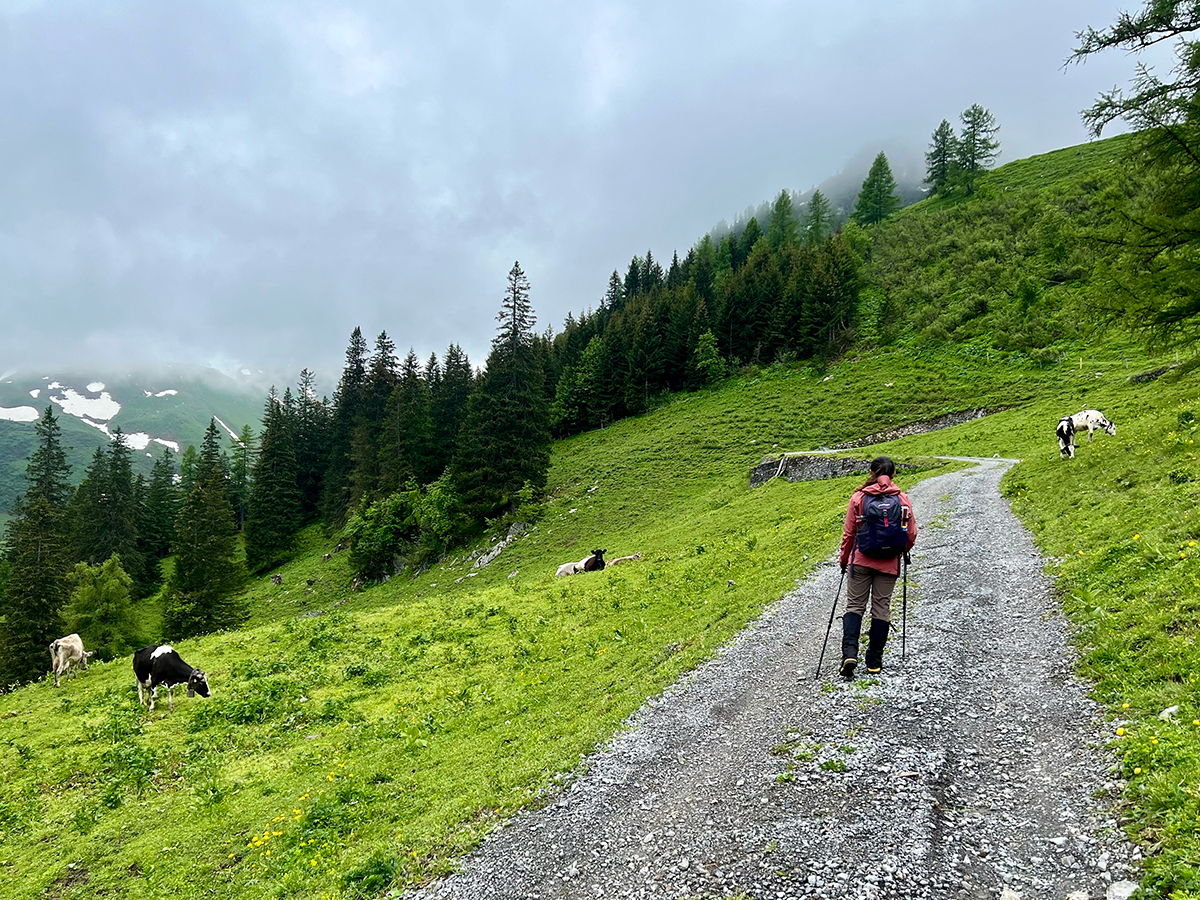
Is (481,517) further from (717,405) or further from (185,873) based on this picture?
(185,873)

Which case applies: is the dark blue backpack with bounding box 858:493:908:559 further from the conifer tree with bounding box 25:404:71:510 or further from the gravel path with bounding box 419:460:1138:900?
the conifer tree with bounding box 25:404:71:510

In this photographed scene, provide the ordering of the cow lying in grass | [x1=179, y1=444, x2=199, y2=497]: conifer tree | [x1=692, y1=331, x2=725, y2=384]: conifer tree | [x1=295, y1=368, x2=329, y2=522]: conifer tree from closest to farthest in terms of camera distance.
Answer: the cow lying in grass, [x1=692, y1=331, x2=725, y2=384]: conifer tree, [x1=295, y1=368, x2=329, y2=522]: conifer tree, [x1=179, y1=444, x2=199, y2=497]: conifer tree

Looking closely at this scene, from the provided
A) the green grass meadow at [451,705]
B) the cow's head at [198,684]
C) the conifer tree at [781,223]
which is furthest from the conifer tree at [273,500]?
the conifer tree at [781,223]

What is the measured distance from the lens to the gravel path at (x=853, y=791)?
4875mm

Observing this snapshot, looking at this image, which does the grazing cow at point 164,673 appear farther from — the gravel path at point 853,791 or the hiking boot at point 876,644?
the hiking boot at point 876,644

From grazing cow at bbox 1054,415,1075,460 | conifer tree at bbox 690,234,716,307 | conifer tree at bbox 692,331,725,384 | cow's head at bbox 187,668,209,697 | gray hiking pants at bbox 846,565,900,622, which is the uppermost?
conifer tree at bbox 690,234,716,307

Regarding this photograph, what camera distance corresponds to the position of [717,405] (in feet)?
212

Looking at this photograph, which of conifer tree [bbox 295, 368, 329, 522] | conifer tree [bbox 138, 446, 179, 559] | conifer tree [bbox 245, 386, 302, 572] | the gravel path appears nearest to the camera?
the gravel path

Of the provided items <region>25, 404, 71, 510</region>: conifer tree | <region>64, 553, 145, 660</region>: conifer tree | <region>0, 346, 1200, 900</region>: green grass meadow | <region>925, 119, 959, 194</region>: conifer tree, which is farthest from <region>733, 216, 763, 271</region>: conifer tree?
<region>25, 404, 71, 510</region>: conifer tree

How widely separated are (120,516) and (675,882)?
8977 centimetres

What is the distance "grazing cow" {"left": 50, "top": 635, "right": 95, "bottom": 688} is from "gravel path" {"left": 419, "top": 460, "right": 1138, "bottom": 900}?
859 inches

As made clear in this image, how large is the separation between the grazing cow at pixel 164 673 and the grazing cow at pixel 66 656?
7.77 m

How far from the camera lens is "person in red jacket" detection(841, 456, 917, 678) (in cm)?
832

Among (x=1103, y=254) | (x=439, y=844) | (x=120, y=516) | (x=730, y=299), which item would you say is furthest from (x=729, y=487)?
(x=120, y=516)
